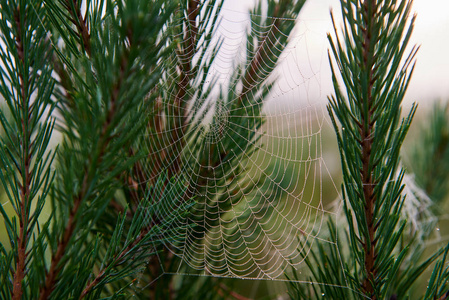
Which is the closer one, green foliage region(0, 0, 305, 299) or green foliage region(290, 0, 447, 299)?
green foliage region(0, 0, 305, 299)

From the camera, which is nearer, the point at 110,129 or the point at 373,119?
the point at 110,129

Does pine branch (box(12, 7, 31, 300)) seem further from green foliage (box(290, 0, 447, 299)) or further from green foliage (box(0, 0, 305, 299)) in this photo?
green foliage (box(290, 0, 447, 299))

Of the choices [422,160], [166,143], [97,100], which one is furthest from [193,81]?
[422,160]

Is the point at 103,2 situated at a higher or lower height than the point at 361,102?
higher

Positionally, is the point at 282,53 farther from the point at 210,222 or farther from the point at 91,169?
the point at 91,169

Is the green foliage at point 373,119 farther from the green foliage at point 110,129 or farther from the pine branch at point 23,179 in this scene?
the pine branch at point 23,179

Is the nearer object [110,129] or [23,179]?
[110,129]

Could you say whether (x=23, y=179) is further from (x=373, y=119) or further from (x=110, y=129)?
(x=373, y=119)

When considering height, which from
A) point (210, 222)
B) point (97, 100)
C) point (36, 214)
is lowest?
point (210, 222)

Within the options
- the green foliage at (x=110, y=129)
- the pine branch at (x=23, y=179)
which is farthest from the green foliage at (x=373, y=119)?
the pine branch at (x=23, y=179)

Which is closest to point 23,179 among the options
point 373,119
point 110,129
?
point 110,129

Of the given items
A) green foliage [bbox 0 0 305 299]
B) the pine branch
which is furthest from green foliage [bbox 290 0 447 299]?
the pine branch
